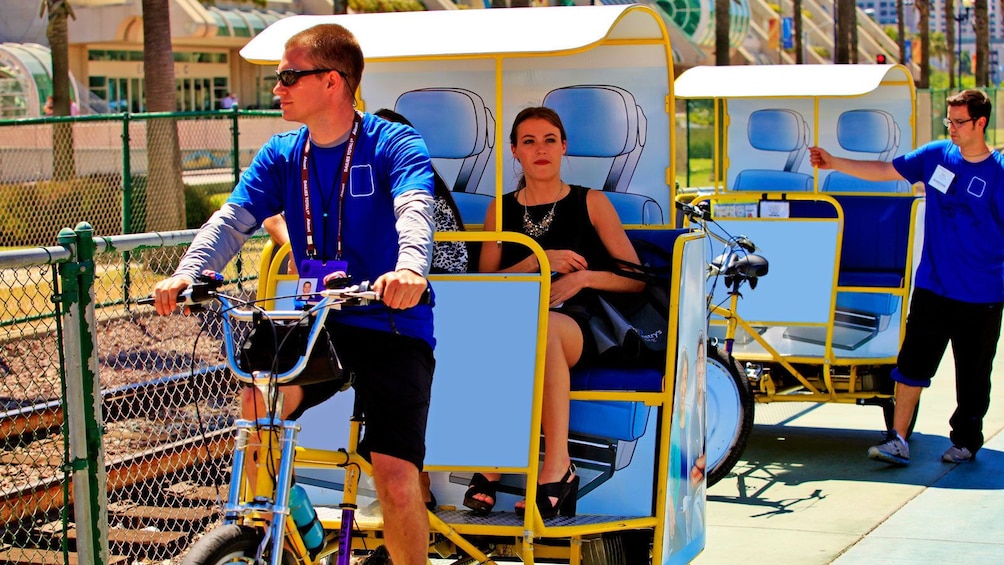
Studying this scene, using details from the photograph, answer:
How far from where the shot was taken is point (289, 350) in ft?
11.7

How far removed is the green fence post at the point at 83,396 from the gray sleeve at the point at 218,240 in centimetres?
94

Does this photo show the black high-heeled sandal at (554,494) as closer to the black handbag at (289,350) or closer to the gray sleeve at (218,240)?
the black handbag at (289,350)

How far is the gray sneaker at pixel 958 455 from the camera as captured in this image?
7.59m

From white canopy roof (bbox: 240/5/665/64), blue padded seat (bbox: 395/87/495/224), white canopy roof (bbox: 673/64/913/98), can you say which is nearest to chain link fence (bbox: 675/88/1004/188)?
white canopy roof (bbox: 673/64/913/98)

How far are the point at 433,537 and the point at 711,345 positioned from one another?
114 inches

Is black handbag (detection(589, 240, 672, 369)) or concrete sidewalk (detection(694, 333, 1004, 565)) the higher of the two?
black handbag (detection(589, 240, 672, 369))

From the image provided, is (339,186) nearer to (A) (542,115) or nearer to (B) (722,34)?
(A) (542,115)

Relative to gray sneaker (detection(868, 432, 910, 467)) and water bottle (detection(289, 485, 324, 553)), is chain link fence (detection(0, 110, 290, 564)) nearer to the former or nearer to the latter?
water bottle (detection(289, 485, 324, 553))

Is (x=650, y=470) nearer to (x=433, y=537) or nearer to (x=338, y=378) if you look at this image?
(x=433, y=537)

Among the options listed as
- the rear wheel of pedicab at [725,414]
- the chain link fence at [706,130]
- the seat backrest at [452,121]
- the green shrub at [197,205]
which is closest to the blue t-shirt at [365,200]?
the seat backrest at [452,121]

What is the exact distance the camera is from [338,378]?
3.72m

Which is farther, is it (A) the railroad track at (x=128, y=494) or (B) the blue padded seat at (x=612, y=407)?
(A) the railroad track at (x=128, y=494)

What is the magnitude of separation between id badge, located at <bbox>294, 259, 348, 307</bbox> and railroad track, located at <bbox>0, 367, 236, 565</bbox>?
59.3 inches

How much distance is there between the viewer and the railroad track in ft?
18.4
